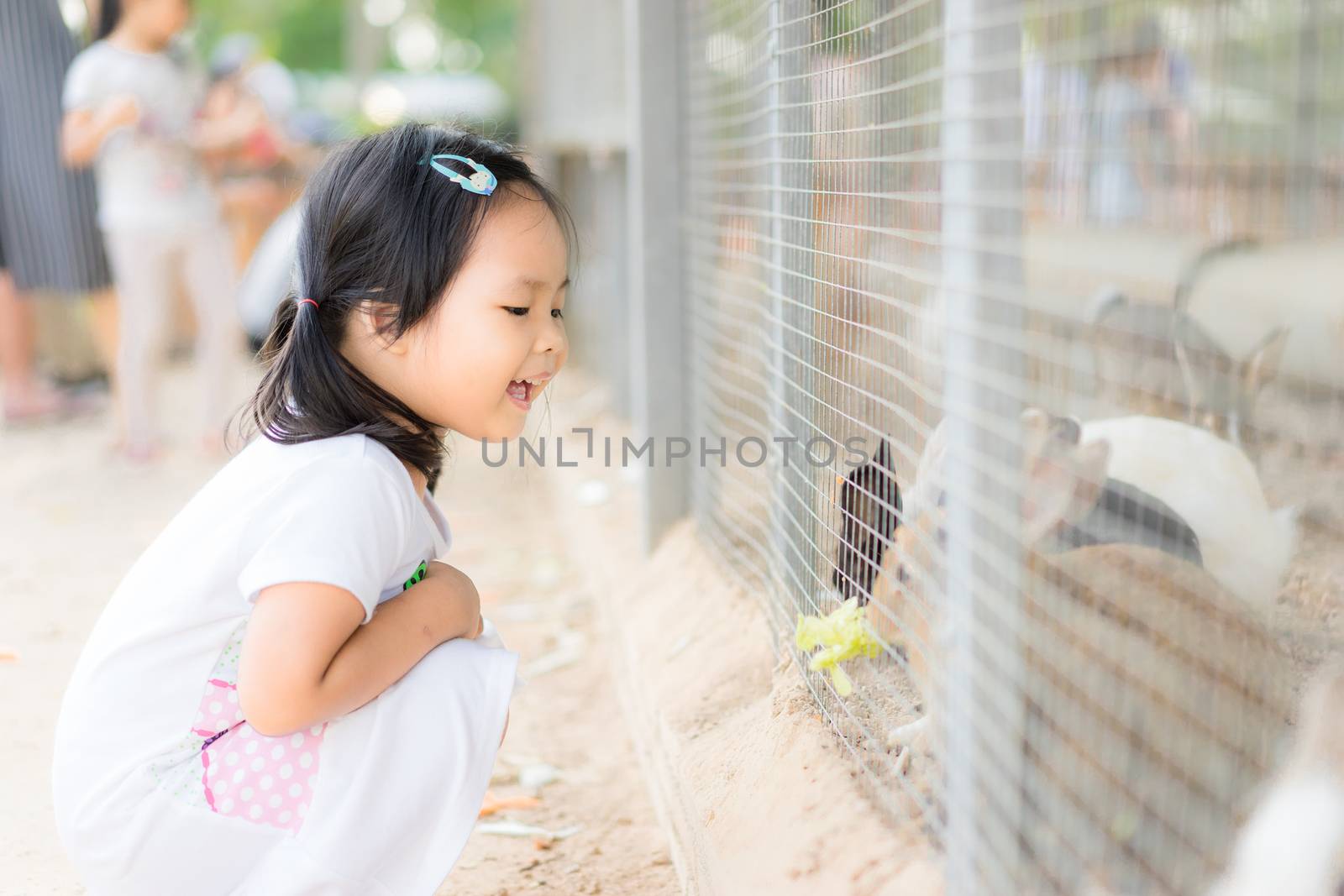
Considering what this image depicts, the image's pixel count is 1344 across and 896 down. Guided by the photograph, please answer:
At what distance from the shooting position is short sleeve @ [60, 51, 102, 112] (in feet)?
17.9

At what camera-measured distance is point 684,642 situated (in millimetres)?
2984

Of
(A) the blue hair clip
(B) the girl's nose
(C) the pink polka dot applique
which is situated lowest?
(C) the pink polka dot applique

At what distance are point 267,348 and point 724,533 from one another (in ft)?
4.88

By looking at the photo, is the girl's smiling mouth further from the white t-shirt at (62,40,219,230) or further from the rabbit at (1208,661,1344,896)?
the white t-shirt at (62,40,219,230)

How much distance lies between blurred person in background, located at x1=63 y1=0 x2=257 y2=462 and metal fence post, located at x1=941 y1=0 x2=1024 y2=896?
15.7ft

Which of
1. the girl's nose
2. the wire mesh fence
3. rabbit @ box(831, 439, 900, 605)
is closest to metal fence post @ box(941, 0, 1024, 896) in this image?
Result: the wire mesh fence

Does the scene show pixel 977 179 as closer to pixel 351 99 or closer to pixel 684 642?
pixel 684 642

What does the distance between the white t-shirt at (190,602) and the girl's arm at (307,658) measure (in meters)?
0.09

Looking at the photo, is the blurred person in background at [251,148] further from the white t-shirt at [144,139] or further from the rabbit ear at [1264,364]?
the rabbit ear at [1264,364]

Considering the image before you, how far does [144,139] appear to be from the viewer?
18.3ft

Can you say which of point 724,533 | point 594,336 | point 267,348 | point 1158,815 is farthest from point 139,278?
point 1158,815

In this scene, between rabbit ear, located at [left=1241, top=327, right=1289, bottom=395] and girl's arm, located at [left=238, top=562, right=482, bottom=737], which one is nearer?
girl's arm, located at [left=238, top=562, right=482, bottom=737]

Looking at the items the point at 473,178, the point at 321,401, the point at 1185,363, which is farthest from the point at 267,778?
the point at 1185,363

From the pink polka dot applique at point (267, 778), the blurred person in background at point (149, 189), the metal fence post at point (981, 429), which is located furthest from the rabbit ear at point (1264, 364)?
the blurred person in background at point (149, 189)
